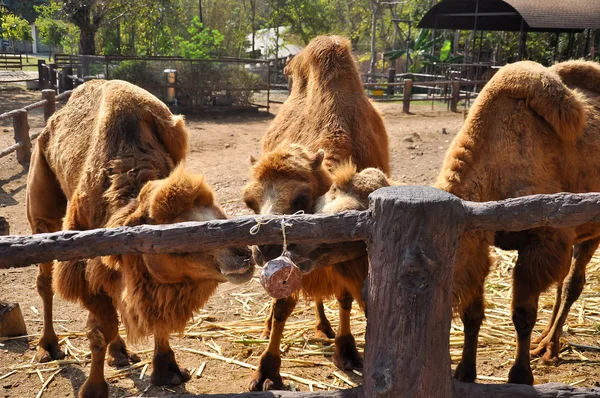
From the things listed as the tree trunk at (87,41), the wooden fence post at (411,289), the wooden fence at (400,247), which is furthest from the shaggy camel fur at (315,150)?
the tree trunk at (87,41)

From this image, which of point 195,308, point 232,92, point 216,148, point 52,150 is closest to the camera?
point 195,308

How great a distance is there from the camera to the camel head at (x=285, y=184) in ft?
12.5

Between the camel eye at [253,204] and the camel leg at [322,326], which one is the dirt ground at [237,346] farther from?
the camel eye at [253,204]

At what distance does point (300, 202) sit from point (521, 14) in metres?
17.7

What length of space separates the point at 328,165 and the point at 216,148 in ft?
32.6

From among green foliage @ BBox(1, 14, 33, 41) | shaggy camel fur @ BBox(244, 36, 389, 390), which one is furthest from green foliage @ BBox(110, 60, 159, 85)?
green foliage @ BBox(1, 14, 33, 41)

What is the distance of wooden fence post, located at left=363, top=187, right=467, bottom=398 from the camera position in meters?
2.35

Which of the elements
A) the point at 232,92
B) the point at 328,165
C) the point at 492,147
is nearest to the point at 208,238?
the point at 328,165

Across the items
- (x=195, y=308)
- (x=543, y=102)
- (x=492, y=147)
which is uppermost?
(x=543, y=102)

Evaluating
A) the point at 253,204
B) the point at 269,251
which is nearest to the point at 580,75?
the point at 253,204

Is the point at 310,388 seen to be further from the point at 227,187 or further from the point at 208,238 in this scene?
the point at 227,187

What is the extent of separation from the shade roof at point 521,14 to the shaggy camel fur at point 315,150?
1510cm

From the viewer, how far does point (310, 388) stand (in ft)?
14.6

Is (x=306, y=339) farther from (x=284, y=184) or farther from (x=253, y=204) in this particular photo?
(x=284, y=184)
